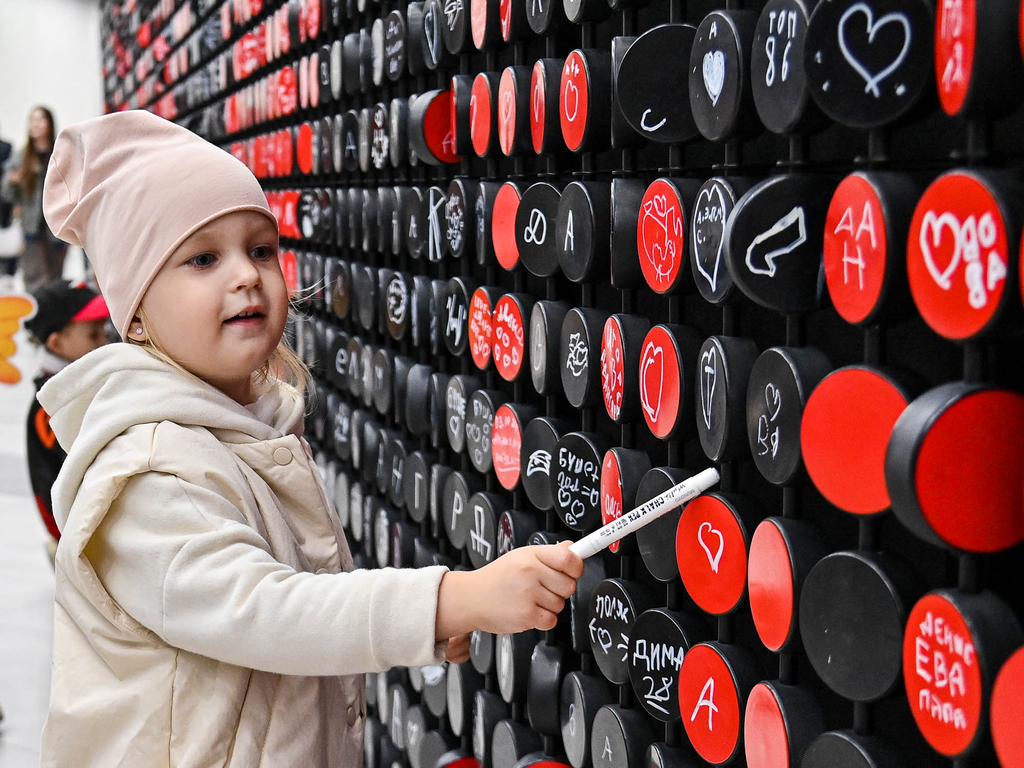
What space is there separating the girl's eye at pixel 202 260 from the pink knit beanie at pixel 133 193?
1.1 inches

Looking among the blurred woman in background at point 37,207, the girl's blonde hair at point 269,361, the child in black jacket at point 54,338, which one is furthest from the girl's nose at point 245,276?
the blurred woman in background at point 37,207

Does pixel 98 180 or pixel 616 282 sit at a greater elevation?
pixel 98 180

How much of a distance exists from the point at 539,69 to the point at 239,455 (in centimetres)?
49

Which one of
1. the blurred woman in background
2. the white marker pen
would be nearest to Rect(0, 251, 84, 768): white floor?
the white marker pen

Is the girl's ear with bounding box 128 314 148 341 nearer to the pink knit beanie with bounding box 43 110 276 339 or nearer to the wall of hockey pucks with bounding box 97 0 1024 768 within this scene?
the pink knit beanie with bounding box 43 110 276 339

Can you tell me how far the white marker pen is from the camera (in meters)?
0.80

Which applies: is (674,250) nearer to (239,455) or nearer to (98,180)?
(239,455)

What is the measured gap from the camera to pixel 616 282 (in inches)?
35.6

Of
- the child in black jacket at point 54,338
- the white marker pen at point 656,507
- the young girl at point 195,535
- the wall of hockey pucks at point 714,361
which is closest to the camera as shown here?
the wall of hockey pucks at point 714,361

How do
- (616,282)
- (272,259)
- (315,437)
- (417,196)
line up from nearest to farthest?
1. (616,282)
2. (272,259)
3. (417,196)
4. (315,437)

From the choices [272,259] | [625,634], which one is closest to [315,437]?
[272,259]

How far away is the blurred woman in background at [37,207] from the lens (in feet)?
21.3

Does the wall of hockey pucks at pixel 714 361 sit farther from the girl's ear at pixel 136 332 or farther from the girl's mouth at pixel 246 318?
the girl's ear at pixel 136 332

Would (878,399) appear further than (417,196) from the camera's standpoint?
No
